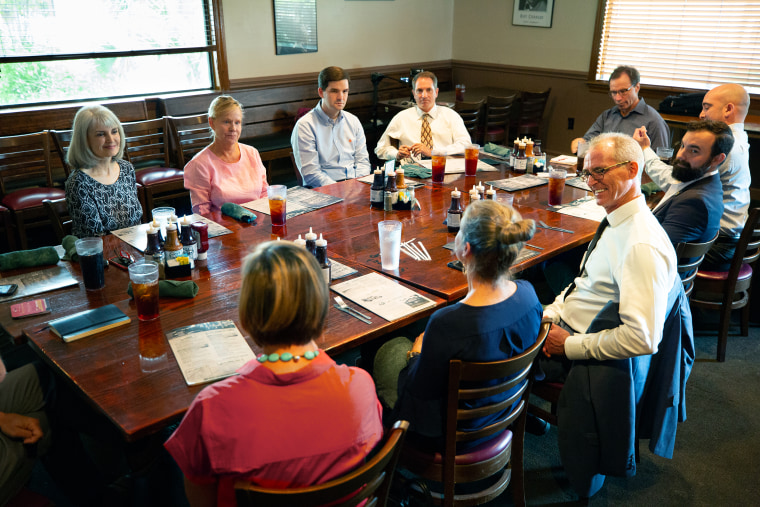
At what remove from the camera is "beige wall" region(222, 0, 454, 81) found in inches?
211

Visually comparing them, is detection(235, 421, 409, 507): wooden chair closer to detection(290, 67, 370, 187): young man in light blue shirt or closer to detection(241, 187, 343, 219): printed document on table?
detection(241, 187, 343, 219): printed document on table

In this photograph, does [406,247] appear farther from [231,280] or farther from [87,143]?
[87,143]

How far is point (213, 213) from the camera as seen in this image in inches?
112

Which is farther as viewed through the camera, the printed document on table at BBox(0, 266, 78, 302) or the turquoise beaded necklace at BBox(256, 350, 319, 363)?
the printed document on table at BBox(0, 266, 78, 302)

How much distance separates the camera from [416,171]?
3.53m

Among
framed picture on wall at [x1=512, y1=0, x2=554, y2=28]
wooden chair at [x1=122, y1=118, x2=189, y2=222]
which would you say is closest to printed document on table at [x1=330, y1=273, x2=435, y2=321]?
wooden chair at [x1=122, y1=118, x2=189, y2=222]

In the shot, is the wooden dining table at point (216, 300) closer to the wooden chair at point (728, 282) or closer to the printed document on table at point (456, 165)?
the printed document on table at point (456, 165)

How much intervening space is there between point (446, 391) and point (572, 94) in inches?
216

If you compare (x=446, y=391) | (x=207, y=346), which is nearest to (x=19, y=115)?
(x=207, y=346)

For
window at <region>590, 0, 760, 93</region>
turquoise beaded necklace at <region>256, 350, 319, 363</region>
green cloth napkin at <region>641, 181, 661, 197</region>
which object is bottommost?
green cloth napkin at <region>641, 181, 661, 197</region>

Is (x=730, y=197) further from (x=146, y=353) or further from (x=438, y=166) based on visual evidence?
(x=146, y=353)

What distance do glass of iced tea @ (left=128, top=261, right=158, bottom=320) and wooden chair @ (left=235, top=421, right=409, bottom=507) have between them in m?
0.92

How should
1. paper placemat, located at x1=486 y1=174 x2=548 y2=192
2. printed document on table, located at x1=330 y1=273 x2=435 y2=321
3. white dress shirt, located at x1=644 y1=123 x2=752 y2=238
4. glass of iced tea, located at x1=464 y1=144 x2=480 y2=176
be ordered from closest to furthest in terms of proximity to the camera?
1. printed document on table, located at x1=330 y1=273 x2=435 y2=321
2. white dress shirt, located at x1=644 y1=123 x2=752 y2=238
3. paper placemat, located at x1=486 y1=174 x2=548 y2=192
4. glass of iced tea, located at x1=464 y1=144 x2=480 y2=176

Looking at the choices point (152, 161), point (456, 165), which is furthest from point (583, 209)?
point (152, 161)
